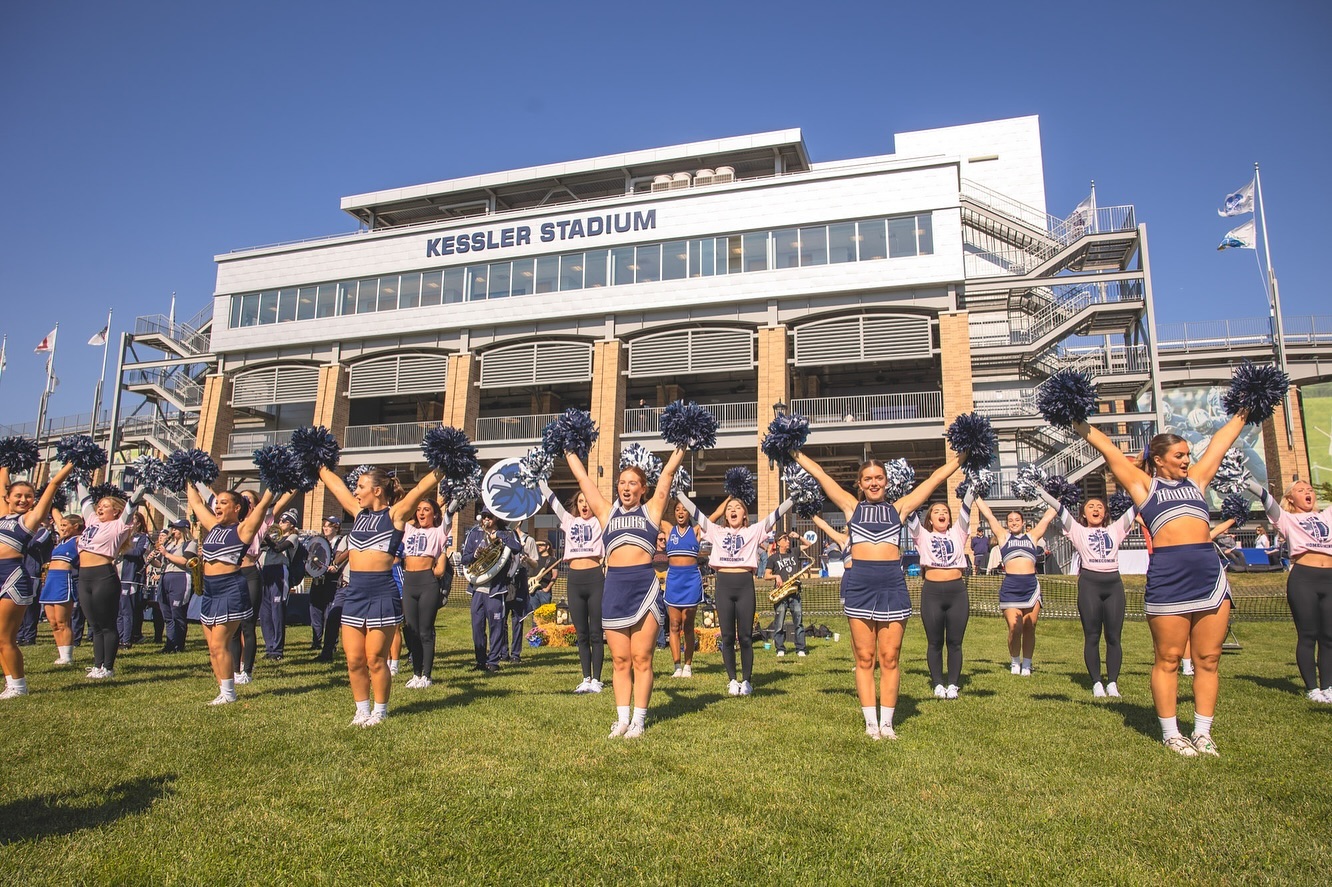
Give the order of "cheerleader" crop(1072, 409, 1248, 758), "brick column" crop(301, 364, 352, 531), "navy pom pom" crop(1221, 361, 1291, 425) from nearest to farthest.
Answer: "cheerleader" crop(1072, 409, 1248, 758) → "navy pom pom" crop(1221, 361, 1291, 425) → "brick column" crop(301, 364, 352, 531)

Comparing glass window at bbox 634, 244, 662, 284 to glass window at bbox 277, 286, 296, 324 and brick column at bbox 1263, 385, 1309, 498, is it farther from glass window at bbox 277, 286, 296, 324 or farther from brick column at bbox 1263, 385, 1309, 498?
brick column at bbox 1263, 385, 1309, 498

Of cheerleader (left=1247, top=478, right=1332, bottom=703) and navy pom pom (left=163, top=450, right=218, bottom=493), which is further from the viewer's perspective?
navy pom pom (left=163, top=450, right=218, bottom=493)

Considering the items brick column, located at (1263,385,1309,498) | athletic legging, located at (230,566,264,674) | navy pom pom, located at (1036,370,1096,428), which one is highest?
brick column, located at (1263,385,1309,498)

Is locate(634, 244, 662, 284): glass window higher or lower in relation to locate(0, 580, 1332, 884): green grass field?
higher

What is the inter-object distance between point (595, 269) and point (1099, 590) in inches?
1170

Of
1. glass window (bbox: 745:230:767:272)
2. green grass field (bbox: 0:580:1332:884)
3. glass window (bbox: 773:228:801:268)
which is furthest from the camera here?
glass window (bbox: 745:230:767:272)

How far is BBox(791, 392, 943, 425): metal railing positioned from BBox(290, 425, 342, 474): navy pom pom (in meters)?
24.2

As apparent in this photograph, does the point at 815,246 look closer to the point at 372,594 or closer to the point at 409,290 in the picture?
the point at 409,290

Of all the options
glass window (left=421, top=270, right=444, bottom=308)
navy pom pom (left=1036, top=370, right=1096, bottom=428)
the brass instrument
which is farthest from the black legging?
glass window (left=421, top=270, right=444, bottom=308)

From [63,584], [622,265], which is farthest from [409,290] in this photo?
[63,584]

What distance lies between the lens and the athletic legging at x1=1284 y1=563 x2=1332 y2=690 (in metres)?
7.71

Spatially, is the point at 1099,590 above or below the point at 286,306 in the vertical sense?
below

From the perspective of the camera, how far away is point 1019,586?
9.63 metres

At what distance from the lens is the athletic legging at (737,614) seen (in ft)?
27.1
